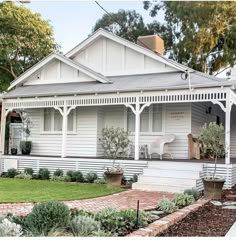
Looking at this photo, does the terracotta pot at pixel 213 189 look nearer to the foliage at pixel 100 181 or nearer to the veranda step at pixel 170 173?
the veranda step at pixel 170 173

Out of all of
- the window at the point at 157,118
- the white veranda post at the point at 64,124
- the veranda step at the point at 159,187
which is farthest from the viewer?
the window at the point at 157,118

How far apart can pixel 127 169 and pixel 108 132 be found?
5.77ft

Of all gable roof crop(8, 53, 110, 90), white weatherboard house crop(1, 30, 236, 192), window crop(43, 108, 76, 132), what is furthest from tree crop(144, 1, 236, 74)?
window crop(43, 108, 76, 132)

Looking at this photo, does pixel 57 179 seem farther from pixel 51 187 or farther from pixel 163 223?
pixel 163 223

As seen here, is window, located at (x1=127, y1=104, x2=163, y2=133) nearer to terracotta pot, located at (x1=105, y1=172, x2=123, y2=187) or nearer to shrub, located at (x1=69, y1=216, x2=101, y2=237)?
terracotta pot, located at (x1=105, y1=172, x2=123, y2=187)

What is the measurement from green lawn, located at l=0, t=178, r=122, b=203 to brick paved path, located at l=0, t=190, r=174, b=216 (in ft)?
1.56

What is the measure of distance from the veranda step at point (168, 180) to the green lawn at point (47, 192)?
1086 mm

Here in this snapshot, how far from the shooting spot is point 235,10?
80.8 ft

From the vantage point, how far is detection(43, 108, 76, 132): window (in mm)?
15734

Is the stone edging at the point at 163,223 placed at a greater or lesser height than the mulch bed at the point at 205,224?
greater

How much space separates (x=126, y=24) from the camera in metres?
31.0

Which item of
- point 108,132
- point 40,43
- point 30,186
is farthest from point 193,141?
point 40,43

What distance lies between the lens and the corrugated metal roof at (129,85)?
12.3 m

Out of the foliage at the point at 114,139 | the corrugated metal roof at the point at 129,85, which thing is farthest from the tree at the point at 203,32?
the foliage at the point at 114,139
